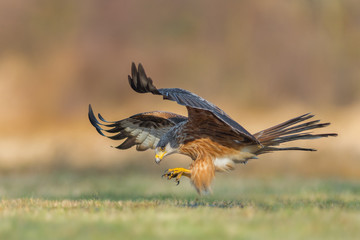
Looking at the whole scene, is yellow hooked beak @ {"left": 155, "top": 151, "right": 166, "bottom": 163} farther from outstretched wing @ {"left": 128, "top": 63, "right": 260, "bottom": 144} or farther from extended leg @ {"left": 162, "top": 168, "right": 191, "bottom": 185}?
→ outstretched wing @ {"left": 128, "top": 63, "right": 260, "bottom": 144}

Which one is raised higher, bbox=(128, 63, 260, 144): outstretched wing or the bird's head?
bbox=(128, 63, 260, 144): outstretched wing

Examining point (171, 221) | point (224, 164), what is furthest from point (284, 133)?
point (171, 221)

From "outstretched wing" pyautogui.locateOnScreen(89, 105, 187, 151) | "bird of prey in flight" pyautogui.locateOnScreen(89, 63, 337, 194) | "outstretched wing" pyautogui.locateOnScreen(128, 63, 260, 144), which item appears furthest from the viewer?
"outstretched wing" pyautogui.locateOnScreen(89, 105, 187, 151)

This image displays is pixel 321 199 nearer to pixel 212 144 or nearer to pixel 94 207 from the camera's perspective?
pixel 212 144

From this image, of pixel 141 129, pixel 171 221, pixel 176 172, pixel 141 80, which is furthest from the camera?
pixel 141 129

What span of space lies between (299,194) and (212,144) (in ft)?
8.26

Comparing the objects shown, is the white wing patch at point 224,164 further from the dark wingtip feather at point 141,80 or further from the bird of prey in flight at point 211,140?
the dark wingtip feather at point 141,80

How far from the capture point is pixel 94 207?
21.7 ft

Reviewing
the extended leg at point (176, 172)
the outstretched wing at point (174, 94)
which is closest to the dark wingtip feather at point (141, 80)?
the outstretched wing at point (174, 94)

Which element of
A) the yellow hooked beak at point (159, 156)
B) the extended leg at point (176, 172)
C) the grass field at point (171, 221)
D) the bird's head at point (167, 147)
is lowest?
the grass field at point (171, 221)

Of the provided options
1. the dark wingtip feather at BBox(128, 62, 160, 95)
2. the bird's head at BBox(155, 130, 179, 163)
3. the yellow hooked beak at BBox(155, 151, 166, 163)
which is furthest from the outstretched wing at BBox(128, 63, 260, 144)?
the yellow hooked beak at BBox(155, 151, 166, 163)

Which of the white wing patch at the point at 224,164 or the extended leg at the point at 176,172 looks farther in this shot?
the white wing patch at the point at 224,164

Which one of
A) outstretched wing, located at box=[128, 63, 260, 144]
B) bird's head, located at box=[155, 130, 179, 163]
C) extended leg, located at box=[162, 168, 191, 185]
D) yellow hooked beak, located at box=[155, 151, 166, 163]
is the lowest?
extended leg, located at box=[162, 168, 191, 185]

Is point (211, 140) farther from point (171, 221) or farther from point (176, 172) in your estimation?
point (171, 221)
